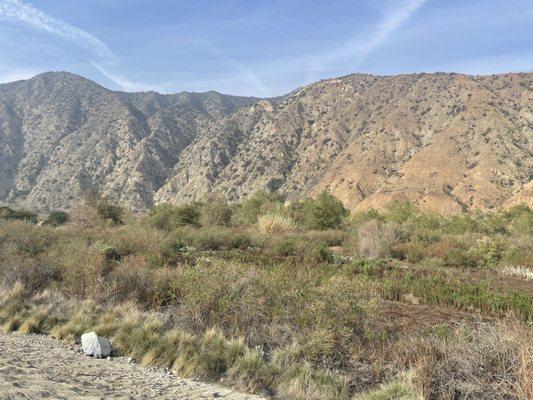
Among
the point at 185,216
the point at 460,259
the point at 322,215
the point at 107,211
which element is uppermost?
the point at 107,211

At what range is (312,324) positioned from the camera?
8711 mm

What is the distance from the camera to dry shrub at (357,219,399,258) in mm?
26303

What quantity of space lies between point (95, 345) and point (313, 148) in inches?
3350

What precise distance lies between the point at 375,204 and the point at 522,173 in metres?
21.0

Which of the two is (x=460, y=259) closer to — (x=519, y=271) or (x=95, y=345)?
(x=519, y=271)

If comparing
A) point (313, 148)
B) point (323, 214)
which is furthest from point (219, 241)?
point (313, 148)

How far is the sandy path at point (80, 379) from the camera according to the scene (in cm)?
581

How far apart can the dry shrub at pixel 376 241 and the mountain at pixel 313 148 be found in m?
26.6

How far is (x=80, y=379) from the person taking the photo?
21.4ft

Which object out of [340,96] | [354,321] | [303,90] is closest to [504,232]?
[354,321]

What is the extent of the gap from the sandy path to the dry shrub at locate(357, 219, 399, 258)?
20394mm

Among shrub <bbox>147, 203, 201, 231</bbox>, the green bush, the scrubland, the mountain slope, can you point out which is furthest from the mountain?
the scrubland

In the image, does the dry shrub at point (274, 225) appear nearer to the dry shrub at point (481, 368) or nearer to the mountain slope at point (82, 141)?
the dry shrub at point (481, 368)

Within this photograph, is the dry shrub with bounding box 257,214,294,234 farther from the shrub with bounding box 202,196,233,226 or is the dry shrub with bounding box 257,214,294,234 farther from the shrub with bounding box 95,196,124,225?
the shrub with bounding box 95,196,124,225
